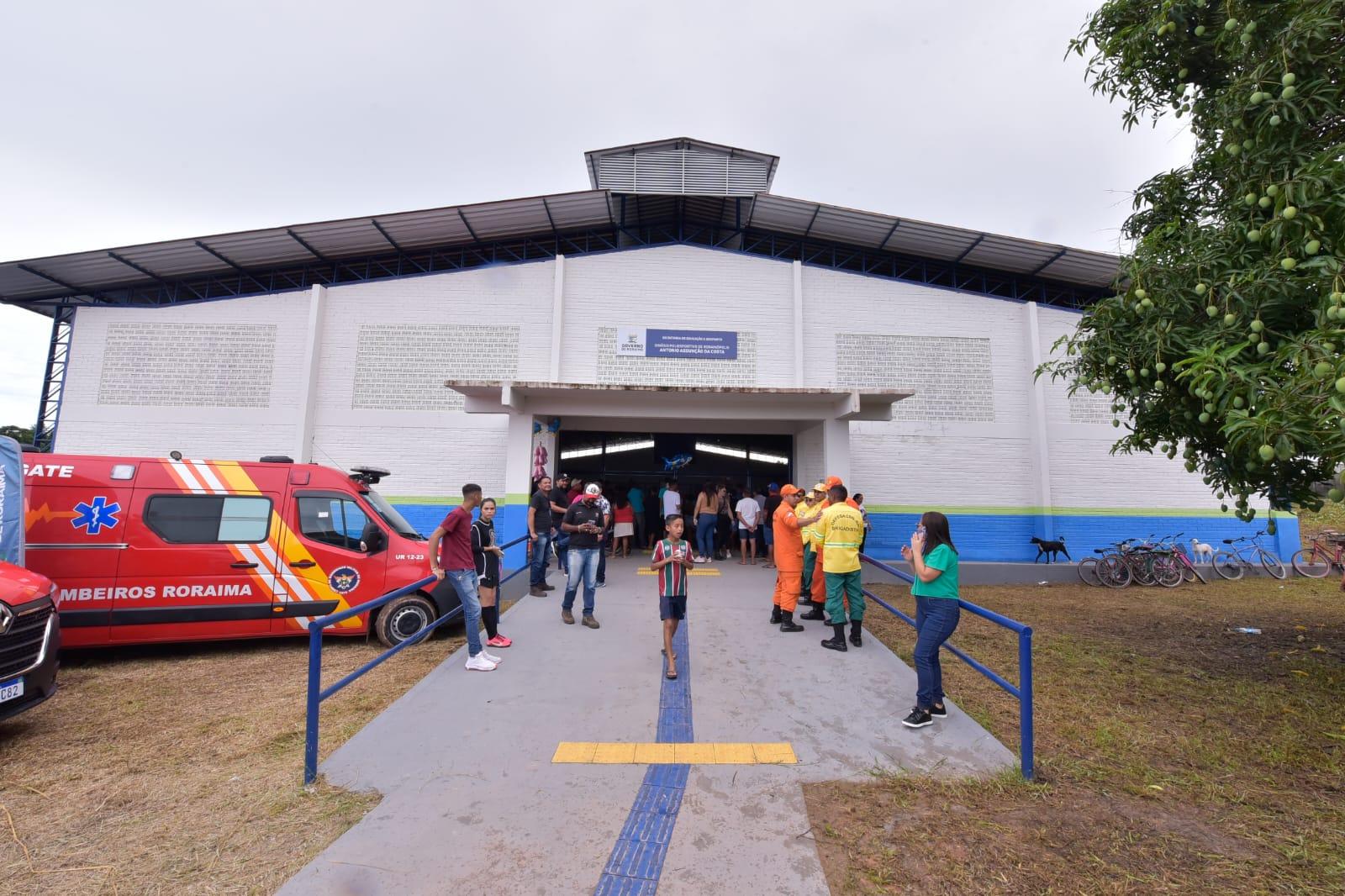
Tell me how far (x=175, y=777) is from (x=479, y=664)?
2081mm

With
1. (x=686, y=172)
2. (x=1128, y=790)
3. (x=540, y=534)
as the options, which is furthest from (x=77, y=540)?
(x=686, y=172)

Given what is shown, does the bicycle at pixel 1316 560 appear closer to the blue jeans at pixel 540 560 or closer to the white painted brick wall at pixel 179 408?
the blue jeans at pixel 540 560

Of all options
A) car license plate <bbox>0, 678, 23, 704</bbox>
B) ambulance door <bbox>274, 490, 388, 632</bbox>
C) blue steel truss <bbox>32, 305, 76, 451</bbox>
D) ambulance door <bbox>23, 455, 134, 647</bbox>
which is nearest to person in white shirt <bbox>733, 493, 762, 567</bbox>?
ambulance door <bbox>274, 490, 388, 632</bbox>

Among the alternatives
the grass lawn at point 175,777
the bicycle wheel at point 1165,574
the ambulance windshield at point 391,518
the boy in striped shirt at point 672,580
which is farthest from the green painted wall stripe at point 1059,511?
the grass lawn at point 175,777

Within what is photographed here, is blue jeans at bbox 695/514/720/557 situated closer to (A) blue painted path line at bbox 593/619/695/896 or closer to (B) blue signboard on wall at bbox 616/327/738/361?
(B) blue signboard on wall at bbox 616/327/738/361

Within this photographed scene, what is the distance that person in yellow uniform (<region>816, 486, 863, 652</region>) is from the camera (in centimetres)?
557

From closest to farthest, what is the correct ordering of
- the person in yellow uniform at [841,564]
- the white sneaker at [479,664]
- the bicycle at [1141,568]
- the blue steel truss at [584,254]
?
the white sneaker at [479,664] → the person in yellow uniform at [841,564] → the bicycle at [1141,568] → the blue steel truss at [584,254]

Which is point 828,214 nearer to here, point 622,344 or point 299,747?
point 622,344

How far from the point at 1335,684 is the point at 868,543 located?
7.76 m

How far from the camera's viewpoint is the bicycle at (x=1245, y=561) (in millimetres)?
12539

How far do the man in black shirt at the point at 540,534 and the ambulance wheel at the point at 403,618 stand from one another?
1646 mm

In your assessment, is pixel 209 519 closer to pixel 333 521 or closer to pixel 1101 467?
pixel 333 521

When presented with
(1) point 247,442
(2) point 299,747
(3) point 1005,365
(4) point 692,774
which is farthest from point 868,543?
(1) point 247,442

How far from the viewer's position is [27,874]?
2674 mm
